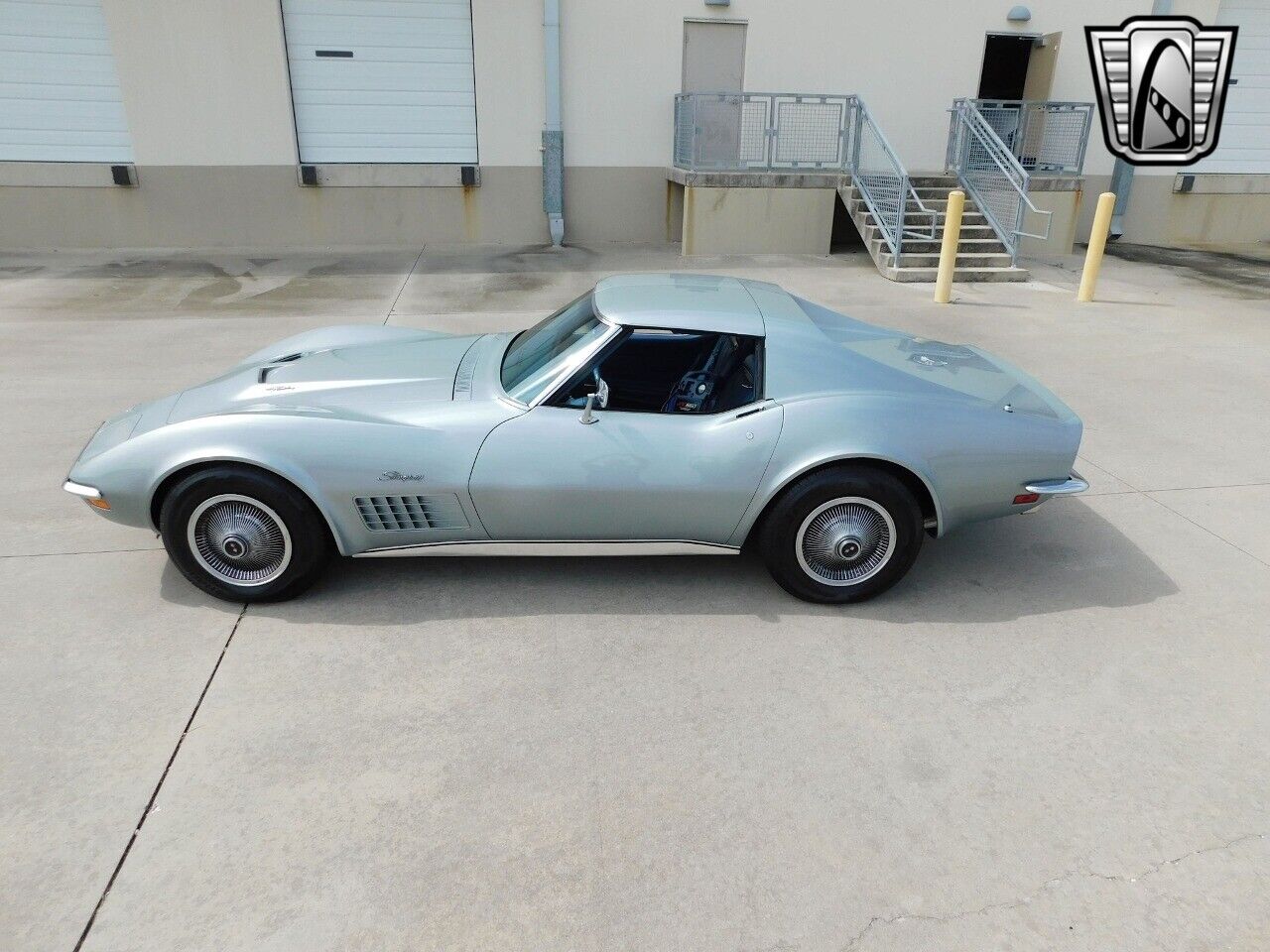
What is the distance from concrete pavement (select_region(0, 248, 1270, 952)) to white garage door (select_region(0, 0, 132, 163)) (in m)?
10.7

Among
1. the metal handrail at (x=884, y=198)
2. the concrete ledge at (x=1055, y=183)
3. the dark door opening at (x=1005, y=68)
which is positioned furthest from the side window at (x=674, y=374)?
the dark door opening at (x=1005, y=68)

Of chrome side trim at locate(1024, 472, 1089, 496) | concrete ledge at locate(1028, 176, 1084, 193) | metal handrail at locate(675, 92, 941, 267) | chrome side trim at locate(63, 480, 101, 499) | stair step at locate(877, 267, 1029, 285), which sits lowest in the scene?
stair step at locate(877, 267, 1029, 285)

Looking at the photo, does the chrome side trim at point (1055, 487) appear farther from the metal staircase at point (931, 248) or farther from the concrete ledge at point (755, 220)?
the concrete ledge at point (755, 220)

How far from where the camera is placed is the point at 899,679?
3363mm

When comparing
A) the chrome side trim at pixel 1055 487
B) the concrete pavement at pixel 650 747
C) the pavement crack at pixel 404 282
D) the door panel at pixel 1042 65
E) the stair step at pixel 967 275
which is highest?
the door panel at pixel 1042 65

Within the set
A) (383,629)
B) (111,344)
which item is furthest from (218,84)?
(383,629)

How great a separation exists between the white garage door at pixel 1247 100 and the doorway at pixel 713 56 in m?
8.62

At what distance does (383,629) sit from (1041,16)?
15735mm

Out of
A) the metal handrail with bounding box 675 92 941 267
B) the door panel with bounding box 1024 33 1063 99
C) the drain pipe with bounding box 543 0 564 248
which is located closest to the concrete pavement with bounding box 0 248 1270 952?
the metal handrail with bounding box 675 92 941 267

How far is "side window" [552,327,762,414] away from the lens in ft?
12.1

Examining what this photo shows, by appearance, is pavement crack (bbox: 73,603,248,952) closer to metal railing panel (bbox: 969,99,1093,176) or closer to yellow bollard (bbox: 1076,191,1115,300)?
yellow bollard (bbox: 1076,191,1115,300)

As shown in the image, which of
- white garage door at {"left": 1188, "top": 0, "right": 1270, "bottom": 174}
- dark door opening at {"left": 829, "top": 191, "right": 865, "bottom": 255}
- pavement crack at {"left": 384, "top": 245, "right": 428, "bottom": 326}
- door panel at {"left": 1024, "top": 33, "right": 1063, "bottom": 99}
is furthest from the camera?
white garage door at {"left": 1188, "top": 0, "right": 1270, "bottom": 174}

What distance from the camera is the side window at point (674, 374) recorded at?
369 cm

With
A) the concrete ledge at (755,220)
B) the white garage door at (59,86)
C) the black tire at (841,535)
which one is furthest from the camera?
the concrete ledge at (755,220)
